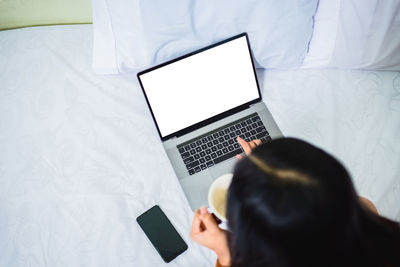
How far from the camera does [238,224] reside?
387mm

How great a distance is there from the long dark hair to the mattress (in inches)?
13.3

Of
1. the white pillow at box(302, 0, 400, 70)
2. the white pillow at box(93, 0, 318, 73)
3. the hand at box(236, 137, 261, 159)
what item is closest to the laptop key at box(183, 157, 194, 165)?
the hand at box(236, 137, 261, 159)

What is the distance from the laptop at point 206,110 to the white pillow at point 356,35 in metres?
0.22

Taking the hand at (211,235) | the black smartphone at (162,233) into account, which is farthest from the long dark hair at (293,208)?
the black smartphone at (162,233)

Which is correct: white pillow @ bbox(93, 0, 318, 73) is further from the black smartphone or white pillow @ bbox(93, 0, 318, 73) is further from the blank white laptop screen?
the black smartphone

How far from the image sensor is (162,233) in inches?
27.0

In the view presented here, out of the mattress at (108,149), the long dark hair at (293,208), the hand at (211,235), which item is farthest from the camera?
the mattress at (108,149)

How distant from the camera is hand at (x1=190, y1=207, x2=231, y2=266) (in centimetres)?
59

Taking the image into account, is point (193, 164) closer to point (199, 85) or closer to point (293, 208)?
point (199, 85)

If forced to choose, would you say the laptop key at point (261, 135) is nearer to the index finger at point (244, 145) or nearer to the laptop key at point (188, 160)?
the index finger at point (244, 145)

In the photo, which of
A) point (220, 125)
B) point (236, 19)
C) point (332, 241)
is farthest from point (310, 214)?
point (236, 19)

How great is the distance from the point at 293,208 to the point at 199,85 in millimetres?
476

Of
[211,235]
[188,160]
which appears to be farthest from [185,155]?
[211,235]

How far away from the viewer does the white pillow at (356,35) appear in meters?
0.73
